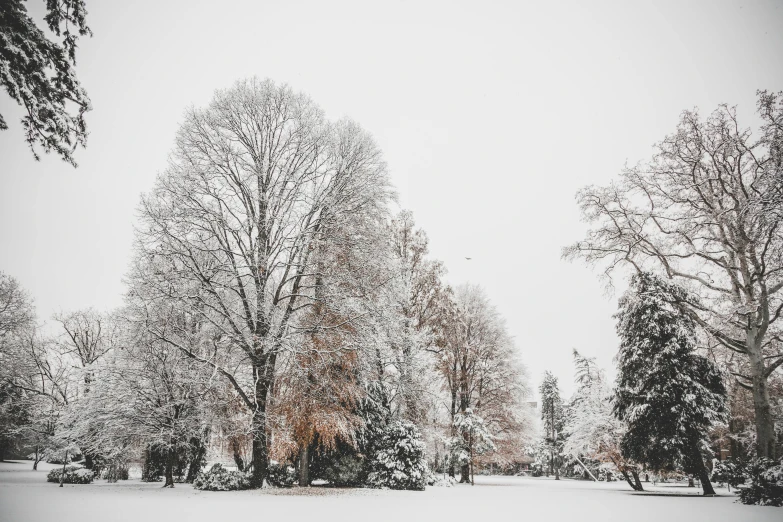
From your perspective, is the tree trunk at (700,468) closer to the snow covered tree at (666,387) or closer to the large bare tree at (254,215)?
the snow covered tree at (666,387)

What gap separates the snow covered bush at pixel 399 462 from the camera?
17.4 meters

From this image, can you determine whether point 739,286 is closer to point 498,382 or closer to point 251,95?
point 498,382

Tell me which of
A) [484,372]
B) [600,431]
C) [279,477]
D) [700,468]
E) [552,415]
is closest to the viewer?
[700,468]

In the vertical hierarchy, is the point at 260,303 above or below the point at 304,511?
above

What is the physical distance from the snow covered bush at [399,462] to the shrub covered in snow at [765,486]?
459 inches

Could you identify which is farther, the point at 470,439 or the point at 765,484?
the point at 470,439

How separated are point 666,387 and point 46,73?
2227cm

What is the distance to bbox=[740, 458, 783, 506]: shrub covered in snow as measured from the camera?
38.7 ft

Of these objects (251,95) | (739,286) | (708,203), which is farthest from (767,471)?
(251,95)

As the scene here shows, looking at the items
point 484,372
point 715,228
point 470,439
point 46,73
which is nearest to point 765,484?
point 715,228

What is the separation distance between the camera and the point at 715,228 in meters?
17.2

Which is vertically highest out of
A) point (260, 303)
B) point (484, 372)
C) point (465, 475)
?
point (260, 303)

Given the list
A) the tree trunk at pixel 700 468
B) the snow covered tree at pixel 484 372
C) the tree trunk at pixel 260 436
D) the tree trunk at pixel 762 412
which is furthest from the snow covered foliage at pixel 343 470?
the tree trunk at pixel 762 412

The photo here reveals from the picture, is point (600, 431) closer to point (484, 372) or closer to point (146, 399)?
point (484, 372)
